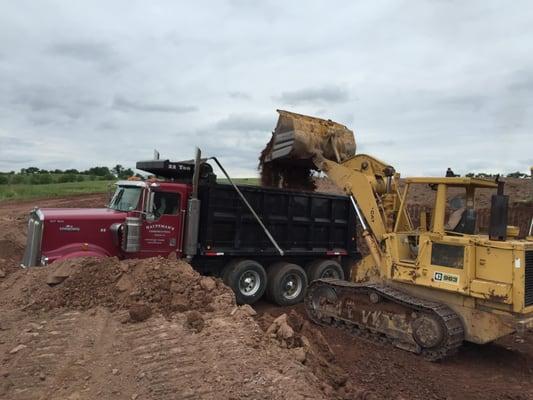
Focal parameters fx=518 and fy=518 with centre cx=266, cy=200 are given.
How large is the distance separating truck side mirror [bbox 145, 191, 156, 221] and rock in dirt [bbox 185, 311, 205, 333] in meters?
4.18

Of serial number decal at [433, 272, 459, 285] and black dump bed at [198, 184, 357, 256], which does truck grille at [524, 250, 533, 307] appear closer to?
serial number decal at [433, 272, 459, 285]

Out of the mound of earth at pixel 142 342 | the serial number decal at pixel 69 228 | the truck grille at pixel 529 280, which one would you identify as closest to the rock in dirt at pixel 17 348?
the mound of earth at pixel 142 342

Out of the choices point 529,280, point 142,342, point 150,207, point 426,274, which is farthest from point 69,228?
point 529,280

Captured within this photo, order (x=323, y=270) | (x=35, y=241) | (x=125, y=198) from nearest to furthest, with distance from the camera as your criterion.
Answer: (x=35, y=241), (x=125, y=198), (x=323, y=270)

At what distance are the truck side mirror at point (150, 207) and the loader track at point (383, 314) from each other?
3.46m

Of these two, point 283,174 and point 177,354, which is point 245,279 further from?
point 177,354

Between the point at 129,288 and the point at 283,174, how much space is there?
590cm

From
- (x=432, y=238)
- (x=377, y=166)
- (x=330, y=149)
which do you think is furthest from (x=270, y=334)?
(x=330, y=149)

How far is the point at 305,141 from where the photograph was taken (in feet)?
34.8

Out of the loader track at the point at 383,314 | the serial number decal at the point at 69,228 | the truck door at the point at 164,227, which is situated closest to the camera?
the loader track at the point at 383,314

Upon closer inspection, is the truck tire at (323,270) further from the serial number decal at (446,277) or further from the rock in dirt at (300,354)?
the rock in dirt at (300,354)

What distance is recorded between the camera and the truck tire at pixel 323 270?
12.3 m

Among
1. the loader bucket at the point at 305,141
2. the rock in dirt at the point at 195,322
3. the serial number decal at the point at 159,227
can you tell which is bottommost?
the rock in dirt at the point at 195,322

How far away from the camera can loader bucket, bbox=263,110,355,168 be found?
10.6 metres
